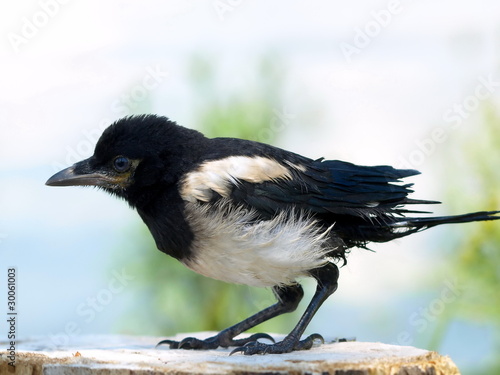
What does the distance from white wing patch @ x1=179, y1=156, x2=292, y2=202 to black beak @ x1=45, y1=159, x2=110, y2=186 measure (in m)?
0.43

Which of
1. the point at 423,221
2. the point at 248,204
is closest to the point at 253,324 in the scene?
the point at 248,204

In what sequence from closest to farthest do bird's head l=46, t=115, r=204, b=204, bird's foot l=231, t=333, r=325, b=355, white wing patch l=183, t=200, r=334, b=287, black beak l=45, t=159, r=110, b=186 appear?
1. bird's foot l=231, t=333, r=325, b=355
2. white wing patch l=183, t=200, r=334, b=287
3. bird's head l=46, t=115, r=204, b=204
4. black beak l=45, t=159, r=110, b=186

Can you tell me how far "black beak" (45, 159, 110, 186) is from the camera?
3209 millimetres

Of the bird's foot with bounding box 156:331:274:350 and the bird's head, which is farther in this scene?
the bird's foot with bounding box 156:331:274:350

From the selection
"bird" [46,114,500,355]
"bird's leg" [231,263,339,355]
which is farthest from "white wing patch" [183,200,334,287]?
"bird's leg" [231,263,339,355]

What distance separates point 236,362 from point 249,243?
22.4 inches

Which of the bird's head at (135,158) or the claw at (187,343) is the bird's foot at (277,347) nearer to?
the claw at (187,343)

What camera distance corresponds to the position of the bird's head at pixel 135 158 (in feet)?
10.2

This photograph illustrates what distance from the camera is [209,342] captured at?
326 centimetres

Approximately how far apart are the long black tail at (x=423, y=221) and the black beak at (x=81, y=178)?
1.38 m

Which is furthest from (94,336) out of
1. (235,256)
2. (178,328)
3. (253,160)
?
(253,160)

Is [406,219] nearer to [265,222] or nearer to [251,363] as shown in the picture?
[265,222]

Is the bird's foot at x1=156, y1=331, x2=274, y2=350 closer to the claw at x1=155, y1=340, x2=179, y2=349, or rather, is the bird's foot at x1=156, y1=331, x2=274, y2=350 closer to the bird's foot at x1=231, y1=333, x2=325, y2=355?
the claw at x1=155, y1=340, x2=179, y2=349

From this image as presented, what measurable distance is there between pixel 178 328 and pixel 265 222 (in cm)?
162
